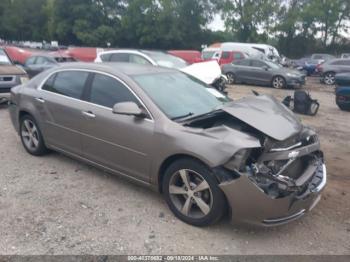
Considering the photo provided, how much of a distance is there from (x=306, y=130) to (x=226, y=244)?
1.63 meters

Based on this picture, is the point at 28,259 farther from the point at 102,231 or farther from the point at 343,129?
the point at 343,129

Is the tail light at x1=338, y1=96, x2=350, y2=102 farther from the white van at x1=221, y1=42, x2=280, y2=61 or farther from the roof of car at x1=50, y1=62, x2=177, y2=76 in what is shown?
the white van at x1=221, y1=42, x2=280, y2=61

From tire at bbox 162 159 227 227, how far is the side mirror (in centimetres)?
69

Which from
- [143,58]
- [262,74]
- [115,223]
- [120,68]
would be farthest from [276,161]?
[262,74]

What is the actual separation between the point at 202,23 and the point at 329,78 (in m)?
28.4

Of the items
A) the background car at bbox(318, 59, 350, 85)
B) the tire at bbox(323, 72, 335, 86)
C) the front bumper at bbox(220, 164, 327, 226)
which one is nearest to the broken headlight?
the front bumper at bbox(220, 164, 327, 226)

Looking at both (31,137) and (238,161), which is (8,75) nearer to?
(31,137)

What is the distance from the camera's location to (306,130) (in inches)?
164

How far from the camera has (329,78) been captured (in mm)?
20250

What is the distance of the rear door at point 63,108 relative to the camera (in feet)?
15.5

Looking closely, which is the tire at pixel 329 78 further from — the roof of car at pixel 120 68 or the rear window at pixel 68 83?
the rear window at pixel 68 83

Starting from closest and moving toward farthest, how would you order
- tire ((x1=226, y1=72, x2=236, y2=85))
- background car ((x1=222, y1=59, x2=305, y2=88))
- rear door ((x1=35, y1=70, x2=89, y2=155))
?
1. rear door ((x1=35, y1=70, x2=89, y2=155))
2. background car ((x1=222, y1=59, x2=305, y2=88))
3. tire ((x1=226, y1=72, x2=236, y2=85))

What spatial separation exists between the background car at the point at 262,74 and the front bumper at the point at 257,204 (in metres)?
14.5

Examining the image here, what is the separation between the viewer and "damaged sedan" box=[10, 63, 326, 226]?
337cm
